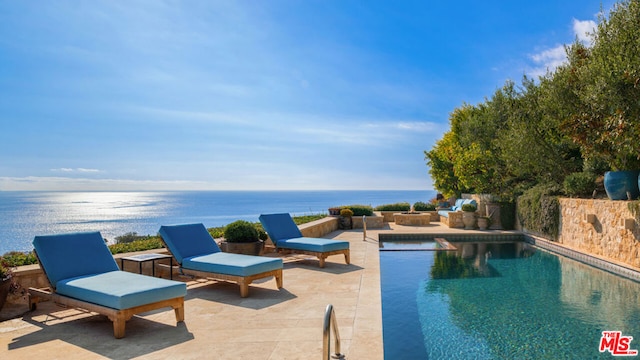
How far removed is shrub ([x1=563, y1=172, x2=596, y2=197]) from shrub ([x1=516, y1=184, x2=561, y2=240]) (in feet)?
2.19

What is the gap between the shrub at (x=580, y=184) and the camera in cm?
1383

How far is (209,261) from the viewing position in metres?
6.71

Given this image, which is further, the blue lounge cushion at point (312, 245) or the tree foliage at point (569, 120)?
the tree foliage at point (569, 120)

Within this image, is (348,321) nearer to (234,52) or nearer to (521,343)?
(521,343)

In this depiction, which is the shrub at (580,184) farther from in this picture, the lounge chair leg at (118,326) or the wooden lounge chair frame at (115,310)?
the lounge chair leg at (118,326)

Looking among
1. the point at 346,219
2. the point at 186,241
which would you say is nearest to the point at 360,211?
the point at 346,219

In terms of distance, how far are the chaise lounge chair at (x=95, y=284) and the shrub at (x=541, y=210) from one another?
13.8m

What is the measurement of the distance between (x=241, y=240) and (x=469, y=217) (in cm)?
1290

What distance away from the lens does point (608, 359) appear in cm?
489

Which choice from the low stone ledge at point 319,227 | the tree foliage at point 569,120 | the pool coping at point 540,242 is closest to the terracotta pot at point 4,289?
the low stone ledge at point 319,227

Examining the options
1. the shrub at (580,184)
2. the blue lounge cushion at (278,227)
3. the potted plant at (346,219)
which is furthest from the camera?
the potted plant at (346,219)

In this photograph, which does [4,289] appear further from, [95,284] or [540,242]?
[540,242]

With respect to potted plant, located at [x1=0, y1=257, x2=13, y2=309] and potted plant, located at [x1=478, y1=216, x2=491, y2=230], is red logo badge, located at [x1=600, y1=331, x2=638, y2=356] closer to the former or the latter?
potted plant, located at [x1=0, y1=257, x2=13, y2=309]

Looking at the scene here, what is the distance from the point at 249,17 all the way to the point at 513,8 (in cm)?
907
